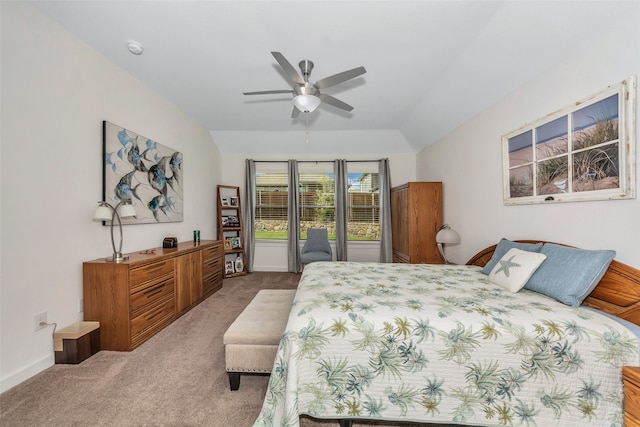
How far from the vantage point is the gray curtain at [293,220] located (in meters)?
5.06

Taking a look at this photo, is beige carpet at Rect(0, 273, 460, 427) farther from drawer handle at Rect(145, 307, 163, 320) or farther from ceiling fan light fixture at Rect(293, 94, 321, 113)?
ceiling fan light fixture at Rect(293, 94, 321, 113)

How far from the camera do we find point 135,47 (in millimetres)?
2297

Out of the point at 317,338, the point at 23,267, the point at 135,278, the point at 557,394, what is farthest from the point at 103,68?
the point at 557,394

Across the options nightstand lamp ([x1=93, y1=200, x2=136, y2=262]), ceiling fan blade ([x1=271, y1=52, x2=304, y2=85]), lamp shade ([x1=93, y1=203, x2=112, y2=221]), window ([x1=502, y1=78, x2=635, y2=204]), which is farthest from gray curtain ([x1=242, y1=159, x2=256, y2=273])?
window ([x1=502, y1=78, x2=635, y2=204])

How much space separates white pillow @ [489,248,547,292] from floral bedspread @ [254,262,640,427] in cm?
40

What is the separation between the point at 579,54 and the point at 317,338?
2.71 m

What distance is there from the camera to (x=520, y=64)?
2146 millimetres

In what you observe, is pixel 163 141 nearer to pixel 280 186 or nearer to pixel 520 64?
pixel 280 186

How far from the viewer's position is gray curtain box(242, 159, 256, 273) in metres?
5.08

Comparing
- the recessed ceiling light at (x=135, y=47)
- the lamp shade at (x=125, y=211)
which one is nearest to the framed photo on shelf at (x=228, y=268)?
the lamp shade at (x=125, y=211)

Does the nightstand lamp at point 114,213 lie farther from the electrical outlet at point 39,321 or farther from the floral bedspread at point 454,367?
the floral bedspread at point 454,367

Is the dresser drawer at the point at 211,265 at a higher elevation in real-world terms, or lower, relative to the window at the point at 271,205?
lower

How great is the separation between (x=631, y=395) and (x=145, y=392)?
276 centimetres

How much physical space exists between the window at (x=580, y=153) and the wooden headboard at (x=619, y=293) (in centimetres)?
47
